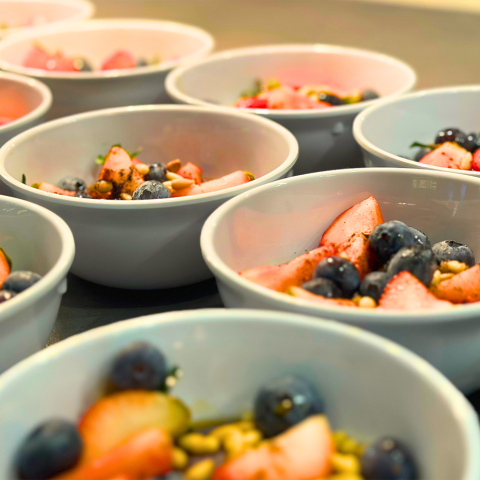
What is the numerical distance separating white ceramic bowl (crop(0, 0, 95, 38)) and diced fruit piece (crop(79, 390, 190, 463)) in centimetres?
187

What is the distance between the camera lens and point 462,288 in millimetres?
796

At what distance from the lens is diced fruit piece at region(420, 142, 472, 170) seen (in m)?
1.11

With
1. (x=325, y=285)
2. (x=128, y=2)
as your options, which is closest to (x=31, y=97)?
(x=325, y=285)

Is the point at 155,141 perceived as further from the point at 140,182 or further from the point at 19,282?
the point at 19,282

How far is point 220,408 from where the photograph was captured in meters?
0.65

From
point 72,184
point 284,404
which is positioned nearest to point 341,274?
point 284,404

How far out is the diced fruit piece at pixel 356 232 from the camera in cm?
88

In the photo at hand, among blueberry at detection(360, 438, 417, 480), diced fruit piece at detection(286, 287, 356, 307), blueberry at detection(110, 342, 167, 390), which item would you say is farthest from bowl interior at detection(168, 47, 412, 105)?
blueberry at detection(360, 438, 417, 480)

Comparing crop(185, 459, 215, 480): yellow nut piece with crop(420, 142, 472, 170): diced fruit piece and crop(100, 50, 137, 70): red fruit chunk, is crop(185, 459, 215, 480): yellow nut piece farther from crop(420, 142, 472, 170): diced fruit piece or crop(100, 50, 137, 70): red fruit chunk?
crop(100, 50, 137, 70): red fruit chunk

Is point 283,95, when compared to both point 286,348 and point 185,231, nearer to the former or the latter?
point 185,231

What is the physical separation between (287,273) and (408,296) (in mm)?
163

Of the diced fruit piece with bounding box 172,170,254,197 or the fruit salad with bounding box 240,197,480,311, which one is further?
the diced fruit piece with bounding box 172,170,254,197

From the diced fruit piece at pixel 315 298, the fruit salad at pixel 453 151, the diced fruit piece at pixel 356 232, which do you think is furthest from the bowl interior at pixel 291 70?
the diced fruit piece at pixel 315 298

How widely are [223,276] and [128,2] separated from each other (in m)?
2.97
